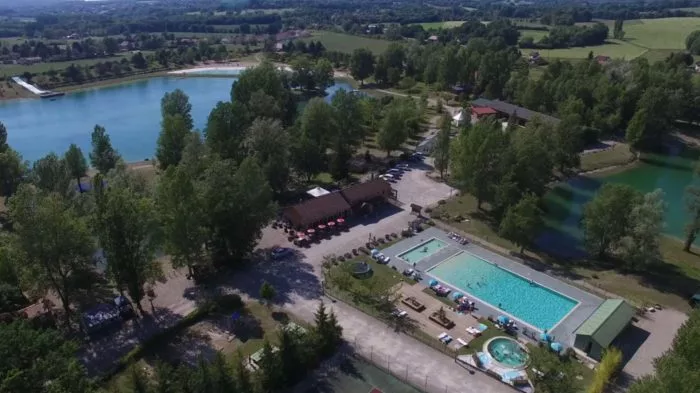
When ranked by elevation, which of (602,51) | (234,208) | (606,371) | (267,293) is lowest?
(606,371)

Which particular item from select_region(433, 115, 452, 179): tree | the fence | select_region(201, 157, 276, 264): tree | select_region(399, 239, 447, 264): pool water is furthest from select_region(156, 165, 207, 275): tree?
select_region(433, 115, 452, 179): tree

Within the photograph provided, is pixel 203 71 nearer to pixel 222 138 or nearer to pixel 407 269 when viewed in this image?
pixel 222 138

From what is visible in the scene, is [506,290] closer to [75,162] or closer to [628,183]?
[628,183]

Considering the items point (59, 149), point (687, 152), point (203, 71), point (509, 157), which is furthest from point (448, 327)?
point (203, 71)

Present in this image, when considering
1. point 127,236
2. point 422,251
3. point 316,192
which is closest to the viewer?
point 127,236

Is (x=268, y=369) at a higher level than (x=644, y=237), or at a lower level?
lower

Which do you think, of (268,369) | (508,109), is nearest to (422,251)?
(268,369)

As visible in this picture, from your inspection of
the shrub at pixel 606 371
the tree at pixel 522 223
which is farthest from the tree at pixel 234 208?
the shrub at pixel 606 371
